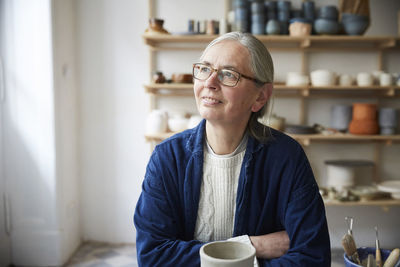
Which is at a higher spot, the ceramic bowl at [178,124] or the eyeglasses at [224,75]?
the eyeglasses at [224,75]

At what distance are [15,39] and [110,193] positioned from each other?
5.25 feet

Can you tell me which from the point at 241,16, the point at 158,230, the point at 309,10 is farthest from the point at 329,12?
the point at 158,230

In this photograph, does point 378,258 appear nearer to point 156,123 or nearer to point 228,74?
point 228,74

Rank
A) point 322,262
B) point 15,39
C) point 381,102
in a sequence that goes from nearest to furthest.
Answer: point 322,262, point 15,39, point 381,102

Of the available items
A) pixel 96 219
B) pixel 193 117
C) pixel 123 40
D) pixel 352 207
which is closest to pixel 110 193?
pixel 96 219

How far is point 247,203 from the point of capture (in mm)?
1275

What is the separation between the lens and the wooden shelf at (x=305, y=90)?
120 inches

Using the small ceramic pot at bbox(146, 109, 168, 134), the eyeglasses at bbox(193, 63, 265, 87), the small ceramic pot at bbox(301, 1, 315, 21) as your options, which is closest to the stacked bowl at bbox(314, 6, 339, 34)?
the small ceramic pot at bbox(301, 1, 315, 21)

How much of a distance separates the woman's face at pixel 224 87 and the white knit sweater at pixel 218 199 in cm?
18

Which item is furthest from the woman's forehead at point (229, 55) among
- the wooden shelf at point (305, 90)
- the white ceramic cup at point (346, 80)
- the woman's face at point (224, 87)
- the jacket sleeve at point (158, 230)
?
the white ceramic cup at point (346, 80)

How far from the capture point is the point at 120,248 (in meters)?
3.45

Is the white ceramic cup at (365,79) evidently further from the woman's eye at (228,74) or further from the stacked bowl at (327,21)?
the woman's eye at (228,74)

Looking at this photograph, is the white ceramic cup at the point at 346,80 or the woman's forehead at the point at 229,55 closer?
the woman's forehead at the point at 229,55

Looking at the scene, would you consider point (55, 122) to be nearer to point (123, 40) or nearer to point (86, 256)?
point (123, 40)
